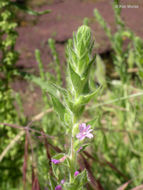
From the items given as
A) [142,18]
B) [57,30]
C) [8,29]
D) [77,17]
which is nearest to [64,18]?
[77,17]

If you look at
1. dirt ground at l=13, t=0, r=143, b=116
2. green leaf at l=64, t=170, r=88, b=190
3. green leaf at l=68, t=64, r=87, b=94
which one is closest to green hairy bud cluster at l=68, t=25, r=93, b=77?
green leaf at l=68, t=64, r=87, b=94

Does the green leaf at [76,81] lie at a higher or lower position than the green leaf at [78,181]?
higher

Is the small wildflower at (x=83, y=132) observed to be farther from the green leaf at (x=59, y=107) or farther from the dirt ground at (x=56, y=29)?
the dirt ground at (x=56, y=29)

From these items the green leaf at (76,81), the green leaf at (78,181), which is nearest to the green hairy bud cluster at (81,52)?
the green leaf at (76,81)

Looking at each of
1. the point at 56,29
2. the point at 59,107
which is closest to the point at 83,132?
the point at 59,107

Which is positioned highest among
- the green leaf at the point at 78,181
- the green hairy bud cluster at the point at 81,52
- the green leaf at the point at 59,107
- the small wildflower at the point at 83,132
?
the green hairy bud cluster at the point at 81,52

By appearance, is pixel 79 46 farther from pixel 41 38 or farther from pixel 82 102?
pixel 41 38

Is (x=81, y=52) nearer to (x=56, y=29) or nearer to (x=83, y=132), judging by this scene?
(x=83, y=132)
